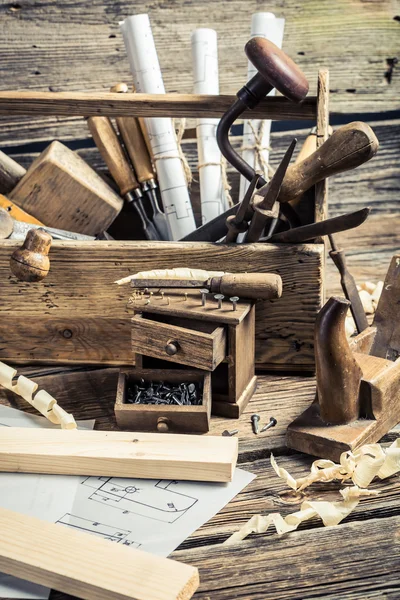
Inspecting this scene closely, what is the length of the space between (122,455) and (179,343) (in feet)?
0.56

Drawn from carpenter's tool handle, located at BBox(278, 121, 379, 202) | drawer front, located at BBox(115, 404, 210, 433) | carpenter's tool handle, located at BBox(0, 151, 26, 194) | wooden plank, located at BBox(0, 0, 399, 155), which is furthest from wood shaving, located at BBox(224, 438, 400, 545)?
wooden plank, located at BBox(0, 0, 399, 155)

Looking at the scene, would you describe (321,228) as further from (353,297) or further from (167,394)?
(167,394)

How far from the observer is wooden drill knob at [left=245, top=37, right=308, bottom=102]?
1078 mm

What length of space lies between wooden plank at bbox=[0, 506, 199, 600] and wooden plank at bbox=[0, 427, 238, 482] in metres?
0.14

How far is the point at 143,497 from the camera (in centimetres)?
90

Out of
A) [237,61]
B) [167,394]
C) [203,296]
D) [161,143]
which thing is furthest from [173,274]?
[237,61]

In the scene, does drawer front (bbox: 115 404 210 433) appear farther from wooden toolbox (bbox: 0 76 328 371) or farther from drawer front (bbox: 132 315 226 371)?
wooden toolbox (bbox: 0 76 328 371)

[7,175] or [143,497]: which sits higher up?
[7,175]

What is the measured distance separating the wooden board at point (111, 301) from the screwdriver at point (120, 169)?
28cm

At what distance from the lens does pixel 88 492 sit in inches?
35.9

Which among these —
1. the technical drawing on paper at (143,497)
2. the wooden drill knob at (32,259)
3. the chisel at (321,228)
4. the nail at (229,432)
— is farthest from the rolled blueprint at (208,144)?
the technical drawing on paper at (143,497)

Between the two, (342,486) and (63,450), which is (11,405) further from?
(342,486)

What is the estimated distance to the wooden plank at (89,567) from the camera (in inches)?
28.3

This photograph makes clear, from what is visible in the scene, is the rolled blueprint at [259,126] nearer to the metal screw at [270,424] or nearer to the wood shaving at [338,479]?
the metal screw at [270,424]
